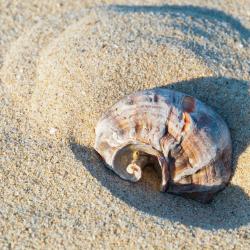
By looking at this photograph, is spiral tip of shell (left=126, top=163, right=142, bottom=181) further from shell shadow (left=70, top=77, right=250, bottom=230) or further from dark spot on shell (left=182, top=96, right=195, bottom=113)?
dark spot on shell (left=182, top=96, right=195, bottom=113)

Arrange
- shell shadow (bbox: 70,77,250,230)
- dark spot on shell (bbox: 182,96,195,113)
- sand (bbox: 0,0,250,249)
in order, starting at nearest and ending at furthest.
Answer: sand (bbox: 0,0,250,249) < shell shadow (bbox: 70,77,250,230) < dark spot on shell (bbox: 182,96,195,113)

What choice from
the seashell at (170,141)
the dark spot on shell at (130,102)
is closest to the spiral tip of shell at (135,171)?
the seashell at (170,141)

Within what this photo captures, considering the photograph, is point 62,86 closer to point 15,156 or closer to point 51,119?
point 51,119

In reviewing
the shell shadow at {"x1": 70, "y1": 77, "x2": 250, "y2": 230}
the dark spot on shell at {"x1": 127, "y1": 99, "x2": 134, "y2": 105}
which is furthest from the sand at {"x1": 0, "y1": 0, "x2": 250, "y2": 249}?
the dark spot on shell at {"x1": 127, "y1": 99, "x2": 134, "y2": 105}

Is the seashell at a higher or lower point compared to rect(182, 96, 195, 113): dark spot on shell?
lower

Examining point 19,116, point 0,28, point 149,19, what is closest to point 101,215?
point 19,116

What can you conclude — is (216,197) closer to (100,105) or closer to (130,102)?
(130,102)

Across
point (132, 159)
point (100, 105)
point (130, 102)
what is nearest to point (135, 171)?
point (132, 159)
